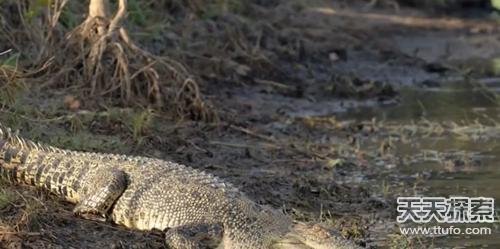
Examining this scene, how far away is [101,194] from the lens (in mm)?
7414

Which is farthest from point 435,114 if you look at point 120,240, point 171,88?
point 120,240

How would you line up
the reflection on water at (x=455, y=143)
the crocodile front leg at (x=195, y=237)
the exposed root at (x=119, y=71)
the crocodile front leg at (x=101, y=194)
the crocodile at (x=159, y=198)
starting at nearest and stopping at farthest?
the crocodile at (x=159, y=198) < the crocodile front leg at (x=195, y=237) < the crocodile front leg at (x=101, y=194) < the reflection on water at (x=455, y=143) < the exposed root at (x=119, y=71)

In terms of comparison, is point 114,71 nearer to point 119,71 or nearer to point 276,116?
point 119,71

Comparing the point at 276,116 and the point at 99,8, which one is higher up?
the point at 99,8

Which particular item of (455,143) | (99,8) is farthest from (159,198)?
(455,143)

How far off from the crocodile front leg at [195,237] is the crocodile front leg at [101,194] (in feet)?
2.45

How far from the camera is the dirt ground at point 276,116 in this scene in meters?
7.37

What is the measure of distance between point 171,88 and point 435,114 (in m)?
3.04

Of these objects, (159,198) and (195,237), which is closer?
(195,237)

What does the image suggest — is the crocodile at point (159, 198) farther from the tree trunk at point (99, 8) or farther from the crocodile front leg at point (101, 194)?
the tree trunk at point (99, 8)

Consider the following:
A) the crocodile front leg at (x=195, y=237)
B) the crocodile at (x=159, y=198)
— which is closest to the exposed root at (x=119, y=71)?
the crocodile at (x=159, y=198)

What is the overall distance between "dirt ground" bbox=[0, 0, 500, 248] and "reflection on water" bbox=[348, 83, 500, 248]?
0.77 feet

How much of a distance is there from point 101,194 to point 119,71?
300 cm

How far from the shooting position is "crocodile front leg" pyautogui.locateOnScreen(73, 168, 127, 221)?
24.2ft
